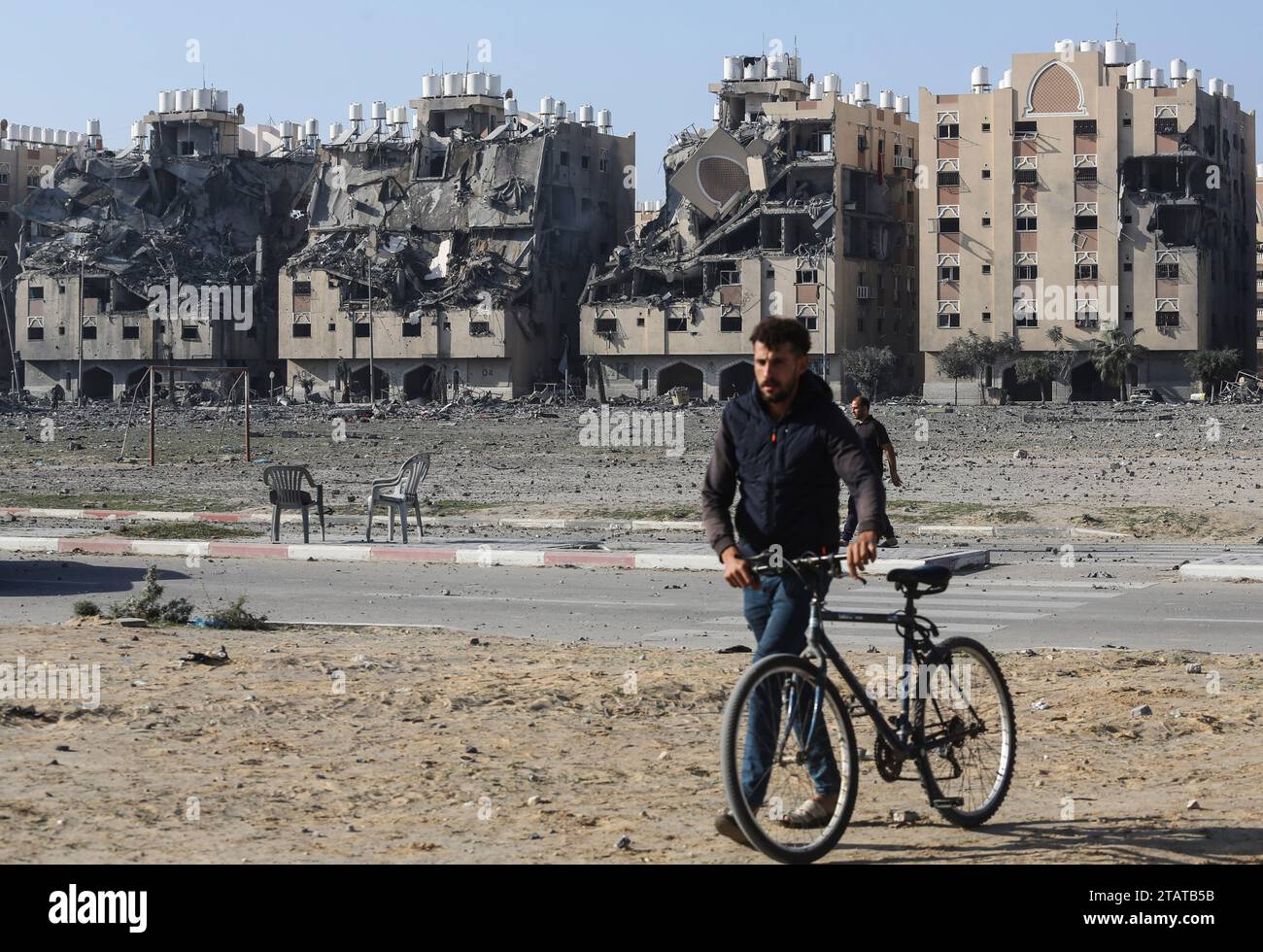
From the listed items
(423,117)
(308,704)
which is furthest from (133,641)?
(423,117)

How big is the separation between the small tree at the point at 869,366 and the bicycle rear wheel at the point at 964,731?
90550 mm

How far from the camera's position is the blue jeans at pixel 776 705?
686 cm

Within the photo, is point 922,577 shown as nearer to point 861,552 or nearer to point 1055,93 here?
point 861,552

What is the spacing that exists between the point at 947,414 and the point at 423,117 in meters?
61.1

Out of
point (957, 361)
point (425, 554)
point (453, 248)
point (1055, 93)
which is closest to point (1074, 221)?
point (1055, 93)

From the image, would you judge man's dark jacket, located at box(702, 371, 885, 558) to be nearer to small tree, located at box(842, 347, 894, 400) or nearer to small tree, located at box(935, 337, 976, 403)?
small tree, located at box(935, 337, 976, 403)

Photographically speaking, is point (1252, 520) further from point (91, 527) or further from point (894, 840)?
point (894, 840)

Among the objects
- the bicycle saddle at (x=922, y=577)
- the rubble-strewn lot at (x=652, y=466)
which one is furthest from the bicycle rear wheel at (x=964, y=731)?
the rubble-strewn lot at (x=652, y=466)

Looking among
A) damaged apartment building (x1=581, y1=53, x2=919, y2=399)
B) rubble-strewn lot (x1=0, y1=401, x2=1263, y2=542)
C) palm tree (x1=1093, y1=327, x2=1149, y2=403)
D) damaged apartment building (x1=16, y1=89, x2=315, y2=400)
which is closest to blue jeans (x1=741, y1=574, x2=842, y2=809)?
rubble-strewn lot (x1=0, y1=401, x2=1263, y2=542)

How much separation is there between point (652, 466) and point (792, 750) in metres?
35.4

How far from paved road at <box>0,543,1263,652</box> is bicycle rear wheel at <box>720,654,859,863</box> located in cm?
637

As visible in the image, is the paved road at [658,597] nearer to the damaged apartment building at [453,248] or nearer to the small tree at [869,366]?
the small tree at [869,366]

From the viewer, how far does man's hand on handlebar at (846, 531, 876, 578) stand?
6.65 meters
